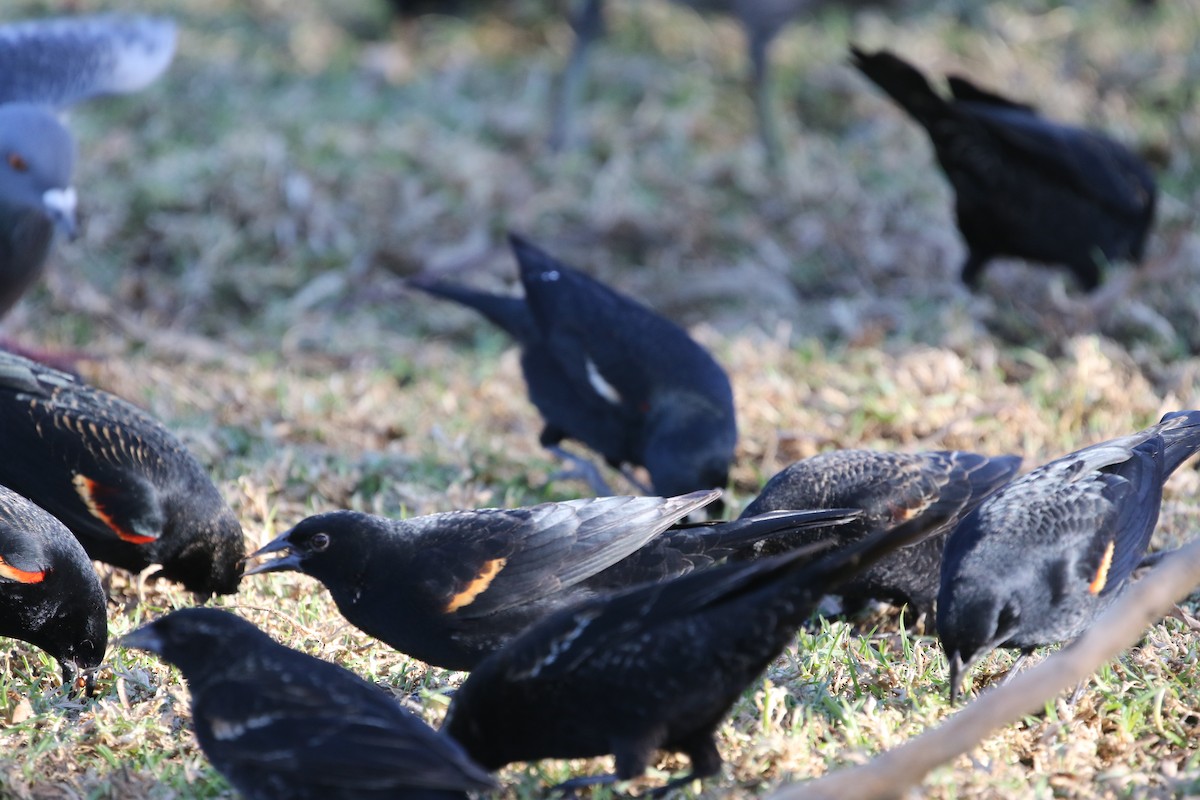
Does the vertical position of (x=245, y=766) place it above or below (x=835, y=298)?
above

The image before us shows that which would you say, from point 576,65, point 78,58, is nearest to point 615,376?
point 78,58

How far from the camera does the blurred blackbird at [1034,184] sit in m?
7.29

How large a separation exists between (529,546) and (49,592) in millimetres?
1370

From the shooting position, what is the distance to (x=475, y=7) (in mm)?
11945

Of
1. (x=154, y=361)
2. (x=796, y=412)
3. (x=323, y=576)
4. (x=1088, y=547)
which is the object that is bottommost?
(x=154, y=361)

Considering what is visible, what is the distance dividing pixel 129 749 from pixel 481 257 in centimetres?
503

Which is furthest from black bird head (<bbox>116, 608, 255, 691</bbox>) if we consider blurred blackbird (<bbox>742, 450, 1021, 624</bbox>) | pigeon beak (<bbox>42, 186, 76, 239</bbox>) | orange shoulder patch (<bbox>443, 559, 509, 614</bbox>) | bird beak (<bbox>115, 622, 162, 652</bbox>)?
pigeon beak (<bbox>42, 186, 76, 239</bbox>)

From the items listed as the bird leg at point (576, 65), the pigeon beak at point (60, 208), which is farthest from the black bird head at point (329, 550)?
the bird leg at point (576, 65)

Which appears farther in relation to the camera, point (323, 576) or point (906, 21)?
point (906, 21)

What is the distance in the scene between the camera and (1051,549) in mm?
3863

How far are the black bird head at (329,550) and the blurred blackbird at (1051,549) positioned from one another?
164 cm

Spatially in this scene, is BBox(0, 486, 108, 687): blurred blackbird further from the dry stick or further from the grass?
the dry stick

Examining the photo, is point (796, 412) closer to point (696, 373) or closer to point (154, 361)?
point (696, 373)

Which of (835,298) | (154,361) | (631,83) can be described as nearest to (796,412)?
(835,298)
